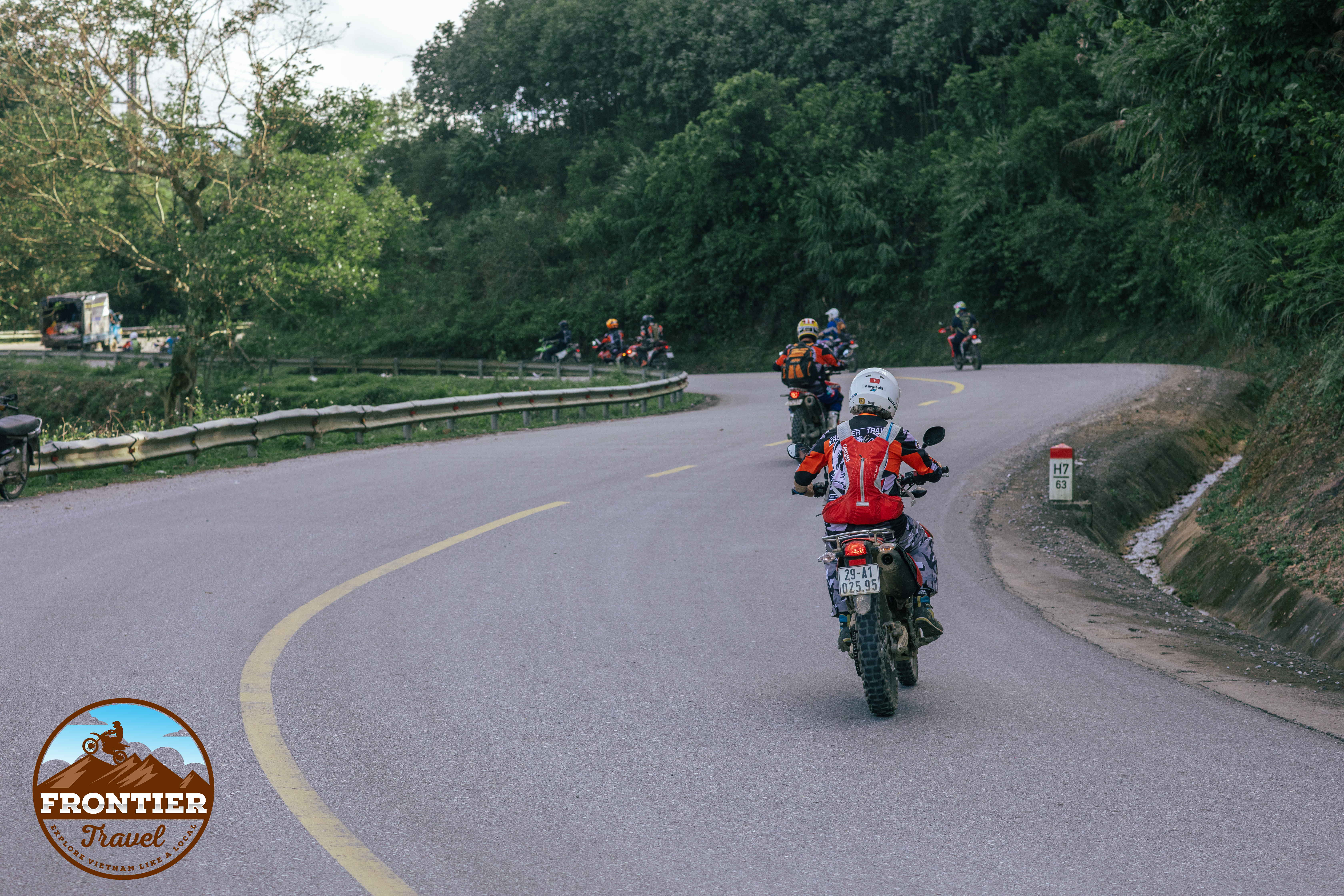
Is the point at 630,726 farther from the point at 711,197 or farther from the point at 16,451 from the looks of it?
the point at 711,197

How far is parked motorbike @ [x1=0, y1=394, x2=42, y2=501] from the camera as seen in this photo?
13445 millimetres

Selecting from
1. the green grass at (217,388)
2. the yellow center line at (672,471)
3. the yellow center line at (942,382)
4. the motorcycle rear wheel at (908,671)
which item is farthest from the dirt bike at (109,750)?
the green grass at (217,388)

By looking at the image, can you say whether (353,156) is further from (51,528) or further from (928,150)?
(928,150)

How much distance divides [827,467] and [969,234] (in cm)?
3961

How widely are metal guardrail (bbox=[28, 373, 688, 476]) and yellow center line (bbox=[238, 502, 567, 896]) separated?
7779 millimetres

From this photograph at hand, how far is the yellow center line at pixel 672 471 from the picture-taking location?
15.5 metres

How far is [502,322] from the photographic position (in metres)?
54.0

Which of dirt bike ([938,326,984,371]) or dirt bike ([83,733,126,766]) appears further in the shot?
dirt bike ([938,326,984,371])

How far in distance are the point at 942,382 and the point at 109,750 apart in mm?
29341

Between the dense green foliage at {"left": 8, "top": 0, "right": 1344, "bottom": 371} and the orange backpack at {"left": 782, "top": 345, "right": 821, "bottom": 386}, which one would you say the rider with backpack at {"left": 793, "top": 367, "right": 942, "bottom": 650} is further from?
the orange backpack at {"left": 782, "top": 345, "right": 821, "bottom": 386}

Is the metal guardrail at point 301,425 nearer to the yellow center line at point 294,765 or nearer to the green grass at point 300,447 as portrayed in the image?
the green grass at point 300,447

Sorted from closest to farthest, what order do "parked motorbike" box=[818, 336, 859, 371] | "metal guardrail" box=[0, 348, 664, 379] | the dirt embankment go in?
1. the dirt embankment
2. "parked motorbike" box=[818, 336, 859, 371]
3. "metal guardrail" box=[0, 348, 664, 379]

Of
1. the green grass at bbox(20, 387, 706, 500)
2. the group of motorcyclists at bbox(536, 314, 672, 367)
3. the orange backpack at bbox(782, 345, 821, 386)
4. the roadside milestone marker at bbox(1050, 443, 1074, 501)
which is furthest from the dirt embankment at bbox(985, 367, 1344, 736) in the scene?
the group of motorcyclists at bbox(536, 314, 672, 367)

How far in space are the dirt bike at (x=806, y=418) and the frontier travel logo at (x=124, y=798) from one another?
12.0 meters
